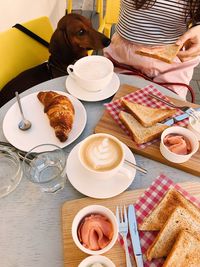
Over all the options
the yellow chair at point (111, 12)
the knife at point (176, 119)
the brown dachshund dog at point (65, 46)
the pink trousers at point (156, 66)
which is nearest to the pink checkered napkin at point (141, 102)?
the knife at point (176, 119)

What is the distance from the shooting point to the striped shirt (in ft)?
3.52

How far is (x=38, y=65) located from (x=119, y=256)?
3.48 ft

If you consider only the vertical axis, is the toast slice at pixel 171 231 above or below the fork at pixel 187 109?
below

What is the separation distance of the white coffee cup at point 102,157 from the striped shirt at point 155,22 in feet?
2.12

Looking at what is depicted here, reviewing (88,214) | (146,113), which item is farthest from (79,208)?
(146,113)

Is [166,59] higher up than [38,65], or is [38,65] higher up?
[166,59]

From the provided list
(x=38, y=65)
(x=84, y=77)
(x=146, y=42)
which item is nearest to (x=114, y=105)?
(x=84, y=77)

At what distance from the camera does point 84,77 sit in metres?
0.97

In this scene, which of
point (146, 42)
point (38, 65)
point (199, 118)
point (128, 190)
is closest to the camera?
point (128, 190)

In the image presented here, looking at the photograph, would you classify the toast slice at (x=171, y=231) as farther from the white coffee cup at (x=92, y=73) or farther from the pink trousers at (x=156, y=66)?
the pink trousers at (x=156, y=66)

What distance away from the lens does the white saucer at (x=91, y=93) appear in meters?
0.97

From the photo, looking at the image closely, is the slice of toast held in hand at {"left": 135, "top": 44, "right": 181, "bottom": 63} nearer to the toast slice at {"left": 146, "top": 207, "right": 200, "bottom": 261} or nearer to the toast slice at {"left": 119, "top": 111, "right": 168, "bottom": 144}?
the toast slice at {"left": 119, "top": 111, "right": 168, "bottom": 144}

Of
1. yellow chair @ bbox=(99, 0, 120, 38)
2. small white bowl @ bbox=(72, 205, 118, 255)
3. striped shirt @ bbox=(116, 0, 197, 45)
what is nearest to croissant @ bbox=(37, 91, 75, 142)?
small white bowl @ bbox=(72, 205, 118, 255)

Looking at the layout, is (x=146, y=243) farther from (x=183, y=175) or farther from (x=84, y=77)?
(x=84, y=77)
